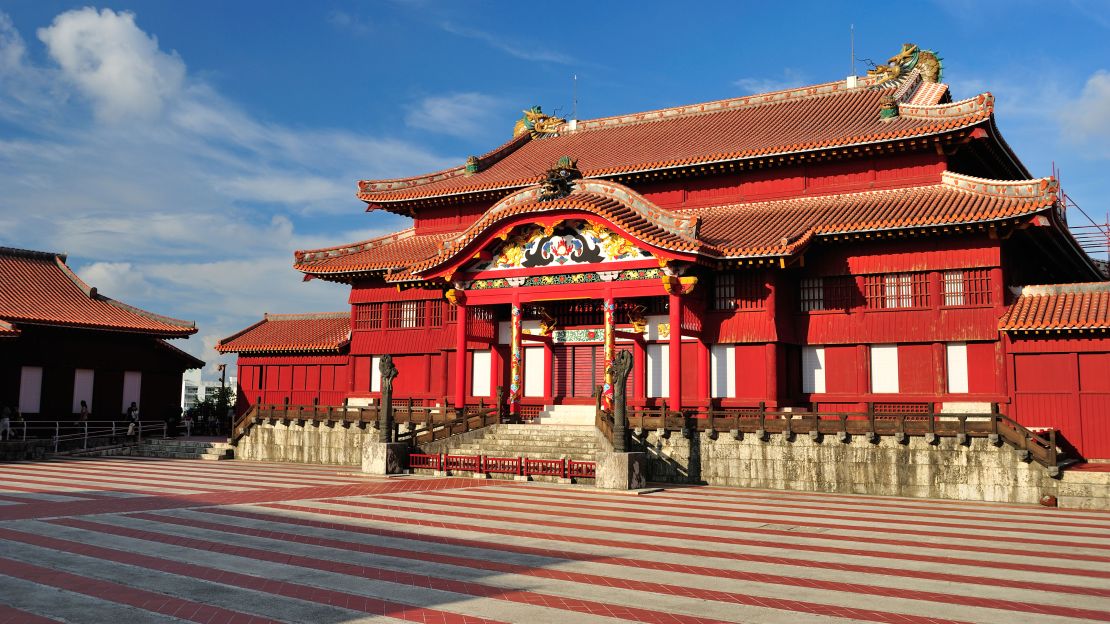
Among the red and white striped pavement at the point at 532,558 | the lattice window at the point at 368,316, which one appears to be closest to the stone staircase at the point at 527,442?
the red and white striped pavement at the point at 532,558

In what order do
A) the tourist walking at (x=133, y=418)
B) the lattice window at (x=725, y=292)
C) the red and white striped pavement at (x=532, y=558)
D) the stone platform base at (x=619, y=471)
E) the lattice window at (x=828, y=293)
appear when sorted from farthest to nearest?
the tourist walking at (x=133, y=418), the lattice window at (x=725, y=292), the lattice window at (x=828, y=293), the stone platform base at (x=619, y=471), the red and white striped pavement at (x=532, y=558)

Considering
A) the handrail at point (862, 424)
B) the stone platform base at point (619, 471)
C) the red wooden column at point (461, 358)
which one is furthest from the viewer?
the red wooden column at point (461, 358)

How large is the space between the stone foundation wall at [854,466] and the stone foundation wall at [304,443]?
1122 cm

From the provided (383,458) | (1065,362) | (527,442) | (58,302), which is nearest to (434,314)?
(527,442)

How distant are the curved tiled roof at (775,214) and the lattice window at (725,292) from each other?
131 cm

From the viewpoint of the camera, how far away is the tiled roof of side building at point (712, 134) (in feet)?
94.2

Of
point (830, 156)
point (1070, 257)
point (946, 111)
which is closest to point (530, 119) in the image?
point (830, 156)

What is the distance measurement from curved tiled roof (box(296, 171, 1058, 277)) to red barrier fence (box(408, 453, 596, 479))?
715 cm

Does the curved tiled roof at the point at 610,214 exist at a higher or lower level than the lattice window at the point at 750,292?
higher

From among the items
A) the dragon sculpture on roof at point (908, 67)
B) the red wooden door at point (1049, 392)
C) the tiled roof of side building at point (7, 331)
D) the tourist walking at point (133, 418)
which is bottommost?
the tourist walking at point (133, 418)

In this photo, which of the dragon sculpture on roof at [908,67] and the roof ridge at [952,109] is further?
the dragon sculpture on roof at [908,67]

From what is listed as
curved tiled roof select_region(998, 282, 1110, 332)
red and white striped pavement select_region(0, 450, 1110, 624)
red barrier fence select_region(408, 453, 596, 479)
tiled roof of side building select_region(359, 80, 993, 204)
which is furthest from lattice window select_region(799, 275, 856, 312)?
red barrier fence select_region(408, 453, 596, 479)

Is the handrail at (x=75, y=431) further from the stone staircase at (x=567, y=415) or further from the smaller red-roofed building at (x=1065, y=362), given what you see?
the smaller red-roofed building at (x=1065, y=362)

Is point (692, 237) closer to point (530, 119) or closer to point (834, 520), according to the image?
point (834, 520)
